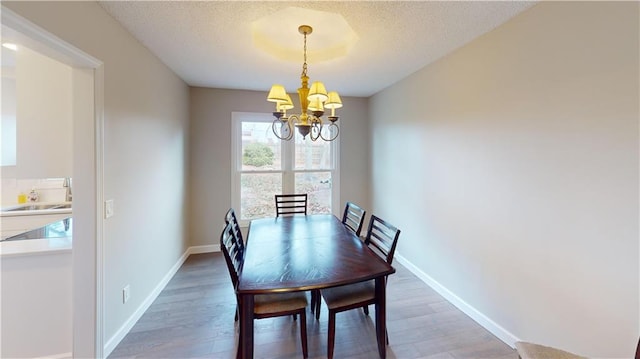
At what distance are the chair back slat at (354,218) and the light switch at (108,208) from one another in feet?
6.84

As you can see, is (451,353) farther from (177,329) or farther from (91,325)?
(91,325)

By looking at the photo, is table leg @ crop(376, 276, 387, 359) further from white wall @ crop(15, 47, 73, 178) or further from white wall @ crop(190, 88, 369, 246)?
white wall @ crop(190, 88, 369, 246)

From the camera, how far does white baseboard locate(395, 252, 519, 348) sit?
2022mm

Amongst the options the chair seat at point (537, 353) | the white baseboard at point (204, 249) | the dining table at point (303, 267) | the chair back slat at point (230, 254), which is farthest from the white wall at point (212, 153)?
the chair seat at point (537, 353)

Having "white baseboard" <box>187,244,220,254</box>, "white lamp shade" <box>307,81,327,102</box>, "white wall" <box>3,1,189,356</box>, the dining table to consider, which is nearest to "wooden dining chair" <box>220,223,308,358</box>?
the dining table

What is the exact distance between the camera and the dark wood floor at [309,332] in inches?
75.0

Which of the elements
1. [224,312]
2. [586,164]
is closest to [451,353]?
[586,164]

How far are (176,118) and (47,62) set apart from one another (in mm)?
1444

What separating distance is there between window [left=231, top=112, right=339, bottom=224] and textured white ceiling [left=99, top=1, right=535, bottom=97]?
959 millimetres

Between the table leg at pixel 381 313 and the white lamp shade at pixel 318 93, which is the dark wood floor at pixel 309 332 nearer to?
the table leg at pixel 381 313

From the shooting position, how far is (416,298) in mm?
2682

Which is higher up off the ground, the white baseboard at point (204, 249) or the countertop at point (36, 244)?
the countertop at point (36, 244)

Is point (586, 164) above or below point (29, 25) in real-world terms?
below

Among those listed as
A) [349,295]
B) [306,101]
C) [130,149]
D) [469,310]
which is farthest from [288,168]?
[469,310]
